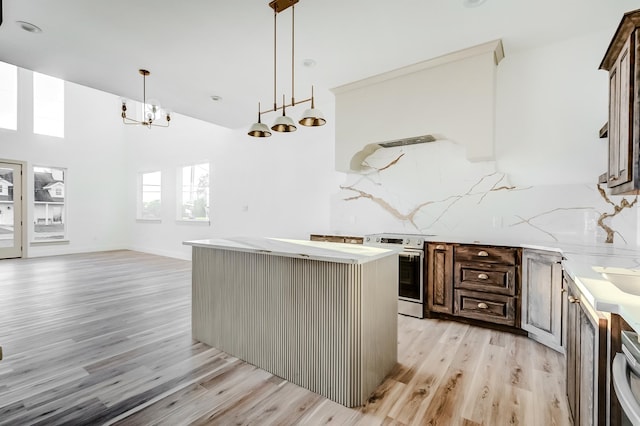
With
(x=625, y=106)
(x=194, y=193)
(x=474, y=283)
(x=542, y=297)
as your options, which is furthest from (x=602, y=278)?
(x=194, y=193)

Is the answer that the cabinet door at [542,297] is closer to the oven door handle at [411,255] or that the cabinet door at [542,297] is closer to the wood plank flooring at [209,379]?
the wood plank flooring at [209,379]

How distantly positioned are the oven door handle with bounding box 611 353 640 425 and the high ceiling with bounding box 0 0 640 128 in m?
2.58

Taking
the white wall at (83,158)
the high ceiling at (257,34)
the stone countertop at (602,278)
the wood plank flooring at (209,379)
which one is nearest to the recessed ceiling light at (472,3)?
the high ceiling at (257,34)

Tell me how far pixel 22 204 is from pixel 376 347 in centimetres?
874

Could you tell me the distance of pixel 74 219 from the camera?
779cm

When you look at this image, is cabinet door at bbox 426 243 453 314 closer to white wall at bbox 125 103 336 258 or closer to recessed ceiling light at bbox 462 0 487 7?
white wall at bbox 125 103 336 258

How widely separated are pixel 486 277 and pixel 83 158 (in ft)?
30.6

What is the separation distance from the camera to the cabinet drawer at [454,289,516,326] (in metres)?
2.85

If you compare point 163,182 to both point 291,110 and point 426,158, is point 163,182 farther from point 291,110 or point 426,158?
point 426,158

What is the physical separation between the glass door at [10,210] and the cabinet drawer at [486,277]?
9.00 metres

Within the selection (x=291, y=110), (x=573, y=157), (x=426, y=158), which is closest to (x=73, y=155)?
(x=291, y=110)

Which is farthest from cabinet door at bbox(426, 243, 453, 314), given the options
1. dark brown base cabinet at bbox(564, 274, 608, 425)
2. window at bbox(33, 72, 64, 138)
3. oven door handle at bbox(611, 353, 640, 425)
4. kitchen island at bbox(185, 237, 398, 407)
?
window at bbox(33, 72, 64, 138)

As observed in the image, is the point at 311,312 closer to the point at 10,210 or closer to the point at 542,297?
the point at 542,297

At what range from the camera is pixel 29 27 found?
2828mm
